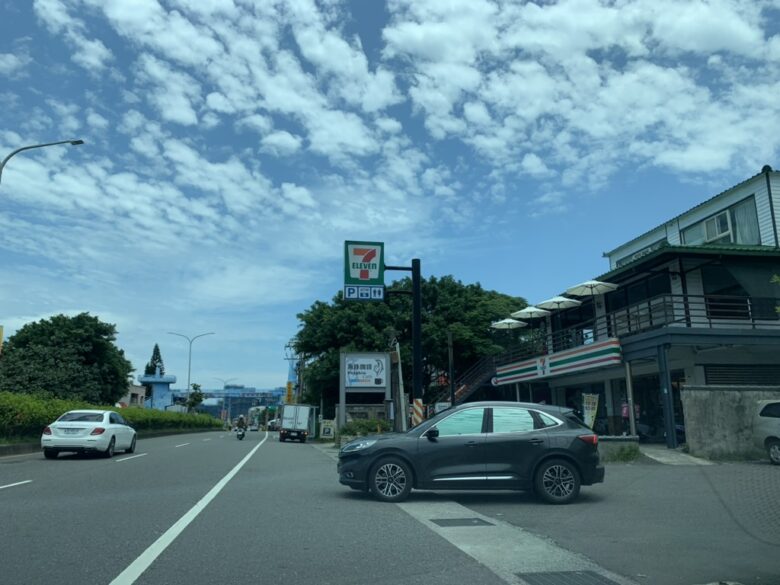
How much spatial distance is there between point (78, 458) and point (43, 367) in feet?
75.7

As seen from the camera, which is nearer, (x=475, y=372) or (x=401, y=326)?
(x=475, y=372)

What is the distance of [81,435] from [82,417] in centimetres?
91

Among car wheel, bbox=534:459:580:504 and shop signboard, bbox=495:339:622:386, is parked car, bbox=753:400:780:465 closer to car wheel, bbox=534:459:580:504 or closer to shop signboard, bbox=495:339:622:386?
shop signboard, bbox=495:339:622:386

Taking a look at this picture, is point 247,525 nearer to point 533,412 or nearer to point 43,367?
point 533,412

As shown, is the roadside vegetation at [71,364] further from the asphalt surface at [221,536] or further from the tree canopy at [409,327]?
the asphalt surface at [221,536]

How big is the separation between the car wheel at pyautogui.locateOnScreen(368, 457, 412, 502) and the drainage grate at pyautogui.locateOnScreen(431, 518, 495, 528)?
152 centimetres

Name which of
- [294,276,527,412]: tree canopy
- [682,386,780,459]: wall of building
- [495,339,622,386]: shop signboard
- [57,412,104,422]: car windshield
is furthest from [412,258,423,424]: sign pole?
[294,276,527,412]: tree canopy

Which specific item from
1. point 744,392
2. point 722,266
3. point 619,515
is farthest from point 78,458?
point 722,266

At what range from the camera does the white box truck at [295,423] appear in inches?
1724

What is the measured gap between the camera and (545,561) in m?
6.32

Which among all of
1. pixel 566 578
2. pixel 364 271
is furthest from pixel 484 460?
pixel 364 271

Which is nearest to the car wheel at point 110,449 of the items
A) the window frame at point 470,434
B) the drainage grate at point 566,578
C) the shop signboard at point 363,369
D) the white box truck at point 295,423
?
the window frame at point 470,434

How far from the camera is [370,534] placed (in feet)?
24.8

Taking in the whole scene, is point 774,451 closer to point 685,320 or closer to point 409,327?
point 685,320
